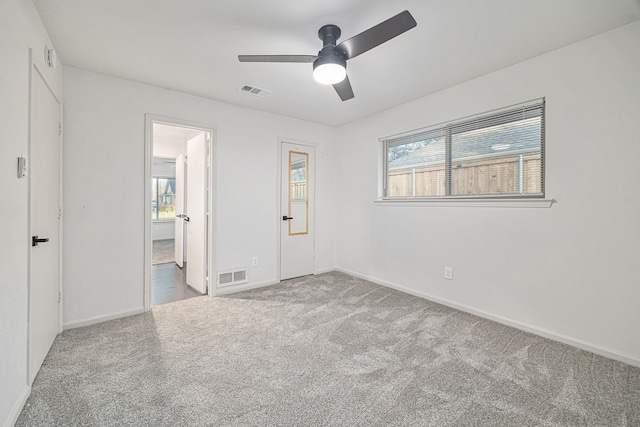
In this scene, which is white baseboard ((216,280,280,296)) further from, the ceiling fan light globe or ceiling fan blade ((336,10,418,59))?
ceiling fan blade ((336,10,418,59))

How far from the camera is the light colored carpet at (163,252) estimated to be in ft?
19.5

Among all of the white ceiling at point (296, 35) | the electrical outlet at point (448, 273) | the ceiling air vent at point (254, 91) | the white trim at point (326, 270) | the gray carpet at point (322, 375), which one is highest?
the ceiling air vent at point (254, 91)

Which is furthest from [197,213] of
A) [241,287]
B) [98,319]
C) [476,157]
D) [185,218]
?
[476,157]

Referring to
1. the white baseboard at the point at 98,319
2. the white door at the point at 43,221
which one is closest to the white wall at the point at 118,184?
the white baseboard at the point at 98,319

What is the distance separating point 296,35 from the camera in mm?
2209

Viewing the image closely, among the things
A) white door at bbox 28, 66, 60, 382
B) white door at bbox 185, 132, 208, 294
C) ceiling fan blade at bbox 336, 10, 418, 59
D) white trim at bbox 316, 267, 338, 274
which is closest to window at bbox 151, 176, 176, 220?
white door at bbox 185, 132, 208, 294

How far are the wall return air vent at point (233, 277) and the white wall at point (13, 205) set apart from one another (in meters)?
2.00

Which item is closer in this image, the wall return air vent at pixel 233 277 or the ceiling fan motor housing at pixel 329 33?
the ceiling fan motor housing at pixel 329 33

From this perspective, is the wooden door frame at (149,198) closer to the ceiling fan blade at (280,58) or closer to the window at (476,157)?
the ceiling fan blade at (280,58)

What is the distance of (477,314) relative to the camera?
2996mm

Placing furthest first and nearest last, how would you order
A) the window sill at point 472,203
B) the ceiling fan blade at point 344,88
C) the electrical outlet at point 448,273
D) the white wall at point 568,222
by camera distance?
the electrical outlet at point 448,273 → the window sill at point 472,203 → the ceiling fan blade at point 344,88 → the white wall at point 568,222

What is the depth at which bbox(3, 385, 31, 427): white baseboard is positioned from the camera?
1.46 m

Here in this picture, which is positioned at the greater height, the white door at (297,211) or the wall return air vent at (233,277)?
the white door at (297,211)

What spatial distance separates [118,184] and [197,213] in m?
1.12
